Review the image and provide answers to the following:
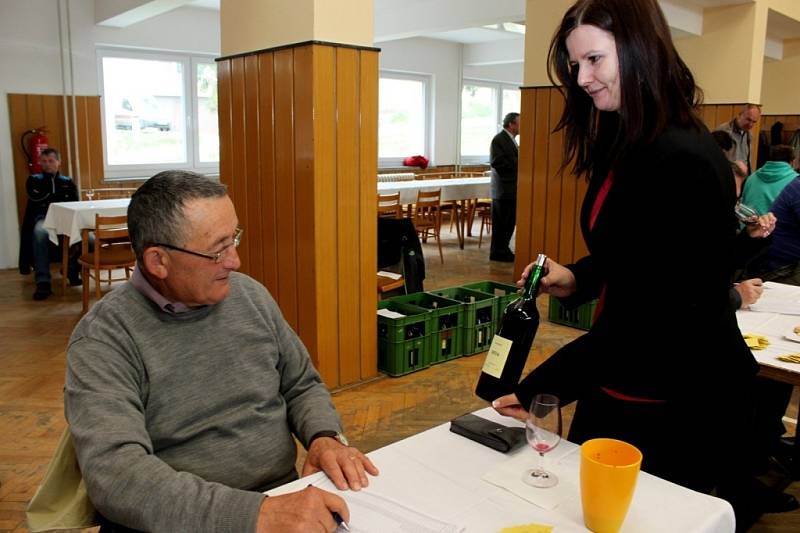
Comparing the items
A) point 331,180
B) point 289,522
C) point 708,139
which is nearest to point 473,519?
point 289,522

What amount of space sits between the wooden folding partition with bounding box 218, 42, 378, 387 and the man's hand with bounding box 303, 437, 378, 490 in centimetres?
238

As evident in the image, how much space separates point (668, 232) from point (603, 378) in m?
0.35

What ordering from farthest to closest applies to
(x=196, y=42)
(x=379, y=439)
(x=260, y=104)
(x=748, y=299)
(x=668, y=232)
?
(x=196, y=42) < (x=260, y=104) < (x=379, y=439) < (x=748, y=299) < (x=668, y=232)

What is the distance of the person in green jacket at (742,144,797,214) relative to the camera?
188 inches

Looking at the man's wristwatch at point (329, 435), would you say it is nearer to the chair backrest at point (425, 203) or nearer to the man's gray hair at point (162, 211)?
the man's gray hair at point (162, 211)

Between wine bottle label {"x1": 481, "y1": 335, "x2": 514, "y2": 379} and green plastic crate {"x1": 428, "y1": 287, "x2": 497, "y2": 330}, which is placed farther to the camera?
green plastic crate {"x1": 428, "y1": 287, "x2": 497, "y2": 330}

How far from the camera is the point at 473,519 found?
48.3 inches

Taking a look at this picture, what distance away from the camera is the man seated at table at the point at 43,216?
20.5 feet

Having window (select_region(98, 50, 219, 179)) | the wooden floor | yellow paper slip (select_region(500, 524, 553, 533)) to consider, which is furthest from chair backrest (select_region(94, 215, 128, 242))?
yellow paper slip (select_region(500, 524, 553, 533))

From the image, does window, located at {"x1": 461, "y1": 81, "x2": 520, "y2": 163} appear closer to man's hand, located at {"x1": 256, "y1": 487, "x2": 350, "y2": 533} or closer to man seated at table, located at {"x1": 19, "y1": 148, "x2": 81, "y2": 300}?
man seated at table, located at {"x1": 19, "y1": 148, "x2": 81, "y2": 300}

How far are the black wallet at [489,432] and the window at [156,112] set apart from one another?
8.06 m

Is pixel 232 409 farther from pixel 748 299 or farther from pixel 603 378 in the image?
pixel 748 299

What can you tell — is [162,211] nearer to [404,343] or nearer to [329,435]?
[329,435]

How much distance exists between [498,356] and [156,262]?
2.51ft
